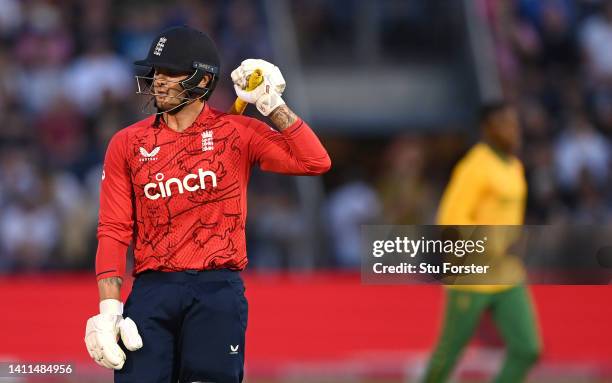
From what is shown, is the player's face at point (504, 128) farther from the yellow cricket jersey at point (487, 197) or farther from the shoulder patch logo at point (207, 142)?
the shoulder patch logo at point (207, 142)

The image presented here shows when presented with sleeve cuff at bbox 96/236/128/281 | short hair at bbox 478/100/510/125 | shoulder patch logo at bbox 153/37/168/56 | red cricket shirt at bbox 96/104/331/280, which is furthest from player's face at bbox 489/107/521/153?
sleeve cuff at bbox 96/236/128/281

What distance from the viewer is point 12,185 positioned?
466 inches

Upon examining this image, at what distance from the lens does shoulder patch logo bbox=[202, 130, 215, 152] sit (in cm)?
536

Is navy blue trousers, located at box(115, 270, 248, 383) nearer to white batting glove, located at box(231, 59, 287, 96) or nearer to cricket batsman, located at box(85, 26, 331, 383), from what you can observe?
cricket batsman, located at box(85, 26, 331, 383)

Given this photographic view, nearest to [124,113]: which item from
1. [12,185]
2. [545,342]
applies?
[12,185]

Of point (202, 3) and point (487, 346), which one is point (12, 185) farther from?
point (487, 346)

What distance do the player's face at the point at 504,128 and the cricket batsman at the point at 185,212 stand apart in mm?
3020

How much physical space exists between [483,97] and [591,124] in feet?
3.95

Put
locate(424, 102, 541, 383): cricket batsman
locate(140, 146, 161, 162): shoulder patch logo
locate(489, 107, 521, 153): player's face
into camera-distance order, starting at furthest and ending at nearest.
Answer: locate(489, 107, 521, 153): player's face < locate(424, 102, 541, 383): cricket batsman < locate(140, 146, 161, 162): shoulder patch logo

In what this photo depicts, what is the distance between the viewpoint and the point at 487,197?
8039mm

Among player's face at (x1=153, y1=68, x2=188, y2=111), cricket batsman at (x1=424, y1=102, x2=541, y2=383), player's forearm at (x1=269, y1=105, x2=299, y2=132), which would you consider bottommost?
cricket batsman at (x1=424, y1=102, x2=541, y2=383)

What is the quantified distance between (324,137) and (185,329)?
8.76 meters

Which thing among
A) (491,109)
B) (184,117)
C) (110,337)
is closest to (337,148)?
(491,109)

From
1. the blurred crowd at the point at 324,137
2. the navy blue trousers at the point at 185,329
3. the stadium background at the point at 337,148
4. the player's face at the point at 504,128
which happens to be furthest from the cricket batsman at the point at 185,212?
the blurred crowd at the point at 324,137
